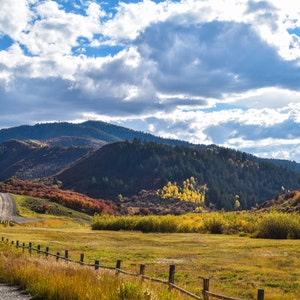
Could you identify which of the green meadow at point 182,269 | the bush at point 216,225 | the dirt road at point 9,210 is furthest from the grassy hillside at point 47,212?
the green meadow at point 182,269

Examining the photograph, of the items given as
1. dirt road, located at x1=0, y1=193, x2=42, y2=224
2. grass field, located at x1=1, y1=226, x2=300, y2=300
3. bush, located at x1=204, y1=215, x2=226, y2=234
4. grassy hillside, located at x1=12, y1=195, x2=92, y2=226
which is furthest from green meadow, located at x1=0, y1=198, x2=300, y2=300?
grassy hillside, located at x1=12, y1=195, x2=92, y2=226

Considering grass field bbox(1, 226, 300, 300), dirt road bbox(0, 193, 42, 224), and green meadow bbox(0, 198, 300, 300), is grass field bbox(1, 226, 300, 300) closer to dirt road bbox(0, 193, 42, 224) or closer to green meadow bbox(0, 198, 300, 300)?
green meadow bbox(0, 198, 300, 300)

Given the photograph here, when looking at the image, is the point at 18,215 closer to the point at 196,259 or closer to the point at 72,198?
the point at 72,198

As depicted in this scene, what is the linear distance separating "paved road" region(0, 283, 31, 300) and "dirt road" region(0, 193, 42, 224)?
80105 mm

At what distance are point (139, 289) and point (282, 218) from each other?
4586 centimetres

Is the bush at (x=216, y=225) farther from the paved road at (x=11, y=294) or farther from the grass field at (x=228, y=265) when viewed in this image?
the paved road at (x=11, y=294)

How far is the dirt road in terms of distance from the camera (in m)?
104

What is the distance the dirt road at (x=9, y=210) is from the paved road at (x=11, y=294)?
8010 cm

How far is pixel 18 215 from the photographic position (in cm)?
11544

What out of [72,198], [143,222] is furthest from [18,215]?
[143,222]

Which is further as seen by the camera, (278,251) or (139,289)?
(278,251)

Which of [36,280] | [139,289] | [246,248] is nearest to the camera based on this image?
[139,289]

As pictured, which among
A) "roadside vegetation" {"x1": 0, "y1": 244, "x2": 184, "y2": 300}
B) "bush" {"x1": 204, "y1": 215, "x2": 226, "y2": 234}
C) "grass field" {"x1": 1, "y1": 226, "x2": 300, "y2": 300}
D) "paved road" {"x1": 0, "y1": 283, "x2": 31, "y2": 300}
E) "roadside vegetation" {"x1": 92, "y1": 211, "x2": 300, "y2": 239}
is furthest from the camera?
"bush" {"x1": 204, "y1": 215, "x2": 226, "y2": 234}

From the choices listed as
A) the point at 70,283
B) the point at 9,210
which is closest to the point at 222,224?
the point at 70,283
